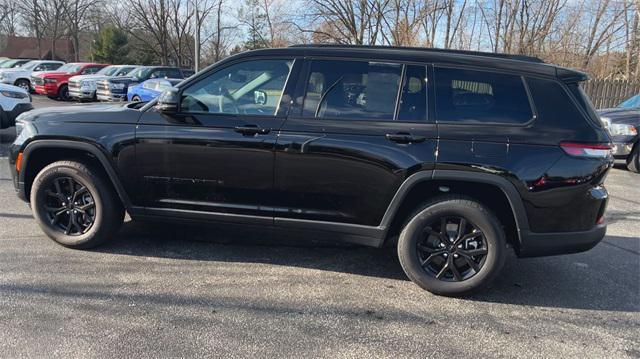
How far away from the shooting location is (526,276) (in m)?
4.32

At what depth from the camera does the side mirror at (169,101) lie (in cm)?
398

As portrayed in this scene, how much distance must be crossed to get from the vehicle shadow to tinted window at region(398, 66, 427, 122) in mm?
1424

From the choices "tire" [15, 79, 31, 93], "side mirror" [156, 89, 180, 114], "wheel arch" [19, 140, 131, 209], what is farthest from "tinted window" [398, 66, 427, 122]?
"tire" [15, 79, 31, 93]

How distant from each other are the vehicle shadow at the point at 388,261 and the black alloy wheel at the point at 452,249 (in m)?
0.26

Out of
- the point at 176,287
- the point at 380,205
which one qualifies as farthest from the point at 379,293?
the point at 176,287

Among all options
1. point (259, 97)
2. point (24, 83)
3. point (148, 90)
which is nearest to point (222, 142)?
point (259, 97)

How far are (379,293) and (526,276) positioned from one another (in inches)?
57.1

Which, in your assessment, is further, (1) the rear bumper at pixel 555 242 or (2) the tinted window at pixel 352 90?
(2) the tinted window at pixel 352 90

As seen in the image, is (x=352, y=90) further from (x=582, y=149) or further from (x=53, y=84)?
(x=53, y=84)

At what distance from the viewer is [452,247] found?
3.81 meters

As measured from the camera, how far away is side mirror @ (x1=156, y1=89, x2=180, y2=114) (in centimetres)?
398

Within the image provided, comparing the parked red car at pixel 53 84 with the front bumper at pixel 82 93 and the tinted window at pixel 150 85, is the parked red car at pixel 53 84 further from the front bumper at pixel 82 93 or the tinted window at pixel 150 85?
the tinted window at pixel 150 85

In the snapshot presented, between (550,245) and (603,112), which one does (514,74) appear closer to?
(550,245)

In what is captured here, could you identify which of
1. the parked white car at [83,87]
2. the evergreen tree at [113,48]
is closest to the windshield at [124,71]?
the parked white car at [83,87]
